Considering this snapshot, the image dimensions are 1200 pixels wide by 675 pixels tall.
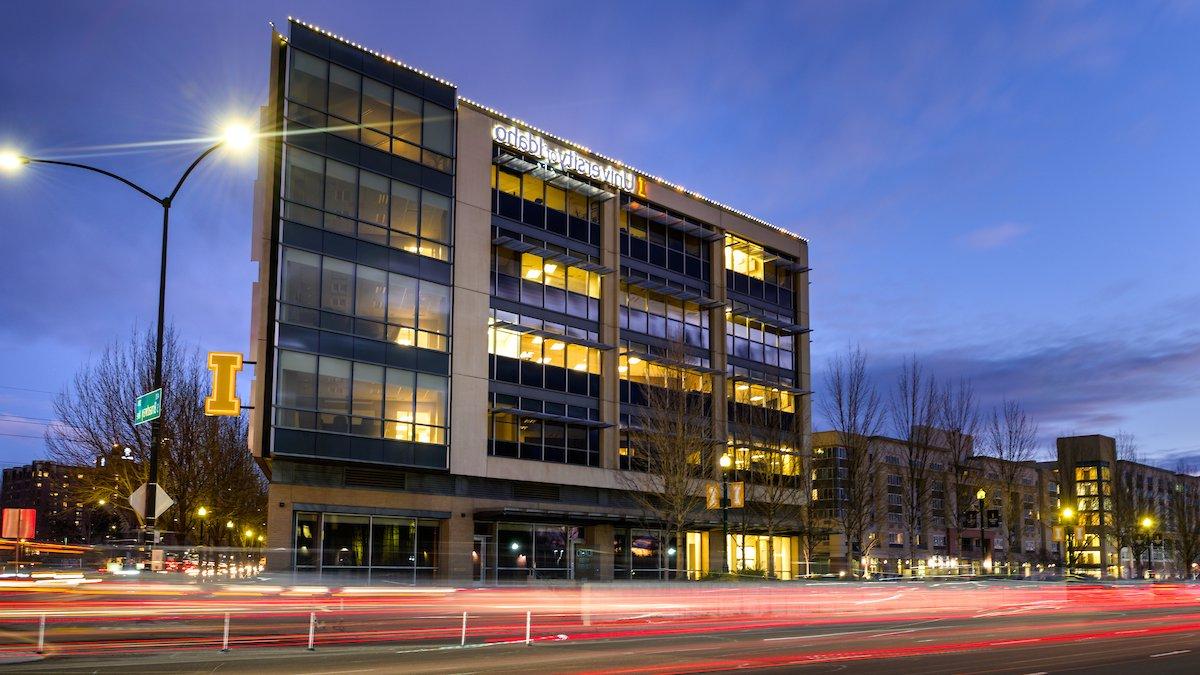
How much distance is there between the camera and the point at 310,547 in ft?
132

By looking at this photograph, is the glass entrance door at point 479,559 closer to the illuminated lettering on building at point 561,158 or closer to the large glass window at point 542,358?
the large glass window at point 542,358

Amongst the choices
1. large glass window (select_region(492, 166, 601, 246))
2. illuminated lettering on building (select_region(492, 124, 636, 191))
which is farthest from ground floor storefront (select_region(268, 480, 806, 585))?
illuminated lettering on building (select_region(492, 124, 636, 191))

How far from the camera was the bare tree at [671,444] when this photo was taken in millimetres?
46812

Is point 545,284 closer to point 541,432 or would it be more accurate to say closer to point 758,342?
point 541,432

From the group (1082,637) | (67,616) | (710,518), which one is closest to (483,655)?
(67,616)

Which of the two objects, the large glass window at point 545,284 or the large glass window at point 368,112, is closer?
the large glass window at point 368,112

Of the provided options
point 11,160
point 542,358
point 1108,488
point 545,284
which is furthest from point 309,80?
point 1108,488

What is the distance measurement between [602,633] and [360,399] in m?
18.8

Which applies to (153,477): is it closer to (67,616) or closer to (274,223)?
(67,616)

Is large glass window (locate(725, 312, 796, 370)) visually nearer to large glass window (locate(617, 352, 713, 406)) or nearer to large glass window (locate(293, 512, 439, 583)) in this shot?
large glass window (locate(617, 352, 713, 406))

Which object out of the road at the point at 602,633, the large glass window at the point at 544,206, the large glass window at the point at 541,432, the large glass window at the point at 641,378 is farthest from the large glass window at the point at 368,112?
the road at the point at 602,633

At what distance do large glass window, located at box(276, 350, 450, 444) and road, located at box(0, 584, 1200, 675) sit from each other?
11.0 m

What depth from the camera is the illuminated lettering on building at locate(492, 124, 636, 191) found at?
4912cm

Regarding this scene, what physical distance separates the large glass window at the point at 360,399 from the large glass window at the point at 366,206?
5476 millimetres
